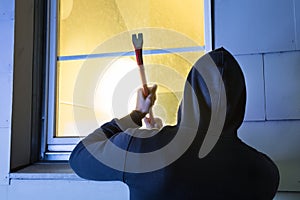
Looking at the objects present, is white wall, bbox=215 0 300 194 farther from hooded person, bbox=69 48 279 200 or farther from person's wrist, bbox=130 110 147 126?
person's wrist, bbox=130 110 147 126

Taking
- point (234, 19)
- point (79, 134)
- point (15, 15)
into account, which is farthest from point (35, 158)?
point (234, 19)

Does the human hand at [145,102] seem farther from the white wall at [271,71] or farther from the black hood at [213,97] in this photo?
the white wall at [271,71]

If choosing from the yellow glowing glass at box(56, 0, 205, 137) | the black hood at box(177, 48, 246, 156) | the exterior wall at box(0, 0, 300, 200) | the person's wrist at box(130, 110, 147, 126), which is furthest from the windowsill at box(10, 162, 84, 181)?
the black hood at box(177, 48, 246, 156)

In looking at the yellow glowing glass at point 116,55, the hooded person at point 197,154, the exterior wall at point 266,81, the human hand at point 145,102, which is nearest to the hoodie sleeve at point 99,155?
the hooded person at point 197,154

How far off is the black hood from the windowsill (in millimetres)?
665

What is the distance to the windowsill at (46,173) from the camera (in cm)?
124

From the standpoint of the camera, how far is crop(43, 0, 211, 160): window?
1.39 meters

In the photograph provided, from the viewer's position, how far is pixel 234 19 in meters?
1.20

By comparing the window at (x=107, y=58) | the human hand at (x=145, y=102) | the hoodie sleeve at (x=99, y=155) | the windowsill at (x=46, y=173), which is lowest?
the windowsill at (x=46, y=173)

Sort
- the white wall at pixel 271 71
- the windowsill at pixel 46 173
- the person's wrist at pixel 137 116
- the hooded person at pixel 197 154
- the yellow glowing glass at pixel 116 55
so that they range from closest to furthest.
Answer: the hooded person at pixel 197 154, the person's wrist at pixel 137 116, the white wall at pixel 271 71, the windowsill at pixel 46 173, the yellow glowing glass at pixel 116 55

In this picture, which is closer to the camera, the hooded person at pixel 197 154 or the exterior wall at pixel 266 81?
the hooded person at pixel 197 154

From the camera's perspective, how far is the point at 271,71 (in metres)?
1.14

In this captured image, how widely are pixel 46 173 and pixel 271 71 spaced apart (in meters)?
1.01

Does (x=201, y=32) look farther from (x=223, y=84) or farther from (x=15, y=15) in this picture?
(x=15, y=15)
